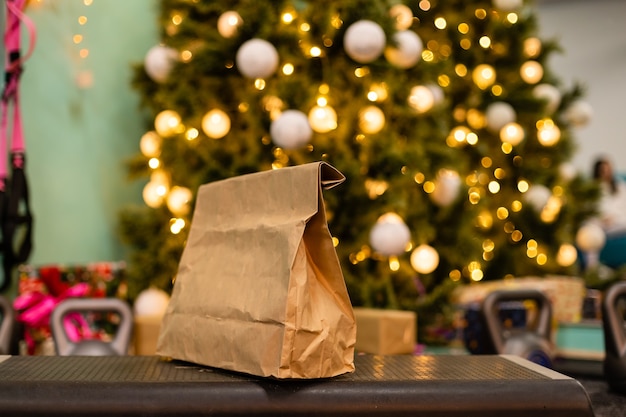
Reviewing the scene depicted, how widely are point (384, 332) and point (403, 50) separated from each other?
791 millimetres

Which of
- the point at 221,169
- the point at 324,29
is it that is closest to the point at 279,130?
the point at 221,169

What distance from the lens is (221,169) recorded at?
1781 millimetres

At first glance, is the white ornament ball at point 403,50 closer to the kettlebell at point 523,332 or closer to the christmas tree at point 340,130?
the christmas tree at point 340,130

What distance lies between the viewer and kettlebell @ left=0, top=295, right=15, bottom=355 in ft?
3.08

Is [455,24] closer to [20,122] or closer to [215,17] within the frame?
[215,17]

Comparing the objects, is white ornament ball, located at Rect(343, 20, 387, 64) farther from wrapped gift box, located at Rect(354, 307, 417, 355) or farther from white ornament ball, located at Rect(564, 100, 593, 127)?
white ornament ball, located at Rect(564, 100, 593, 127)

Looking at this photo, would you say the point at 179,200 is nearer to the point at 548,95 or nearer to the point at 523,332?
the point at 523,332

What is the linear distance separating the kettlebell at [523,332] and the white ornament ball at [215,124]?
0.98 metres

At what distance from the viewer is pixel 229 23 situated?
1.83 m

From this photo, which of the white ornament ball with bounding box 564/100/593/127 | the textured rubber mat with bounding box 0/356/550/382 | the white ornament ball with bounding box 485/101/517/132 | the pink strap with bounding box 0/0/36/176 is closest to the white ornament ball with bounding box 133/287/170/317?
the pink strap with bounding box 0/0/36/176

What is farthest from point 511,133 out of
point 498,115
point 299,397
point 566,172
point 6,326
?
point 299,397

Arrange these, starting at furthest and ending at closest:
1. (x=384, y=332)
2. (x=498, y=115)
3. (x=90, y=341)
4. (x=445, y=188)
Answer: (x=498, y=115)
(x=445, y=188)
(x=384, y=332)
(x=90, y=341)

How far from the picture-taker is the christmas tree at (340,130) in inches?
70.2

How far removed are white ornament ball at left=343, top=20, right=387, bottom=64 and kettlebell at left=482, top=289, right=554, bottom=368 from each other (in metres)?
0.82
